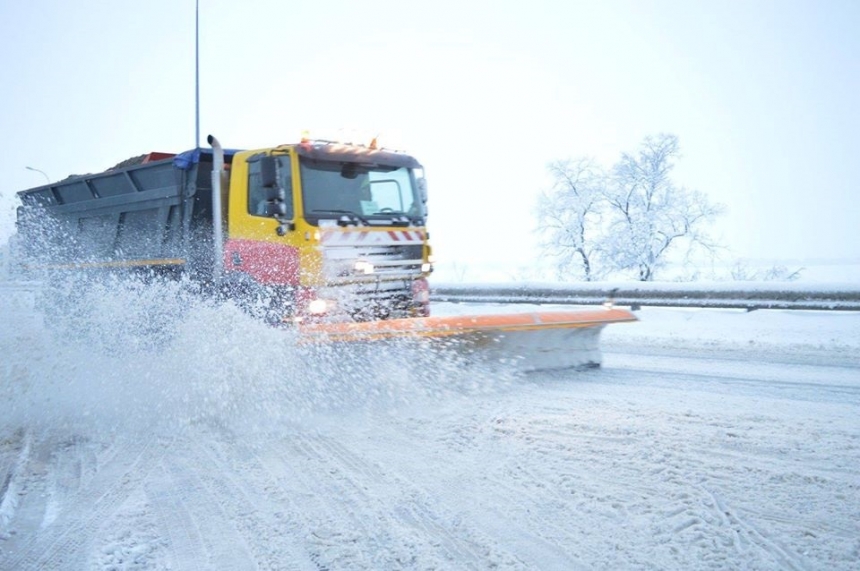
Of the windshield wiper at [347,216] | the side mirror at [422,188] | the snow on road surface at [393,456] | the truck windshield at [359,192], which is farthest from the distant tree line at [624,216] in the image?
the windshield wiper at [347,216]

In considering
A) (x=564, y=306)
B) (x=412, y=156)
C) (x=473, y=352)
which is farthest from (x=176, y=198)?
(x=564, y=306)

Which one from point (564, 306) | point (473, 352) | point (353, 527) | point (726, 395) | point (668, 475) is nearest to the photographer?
point (353, 527)

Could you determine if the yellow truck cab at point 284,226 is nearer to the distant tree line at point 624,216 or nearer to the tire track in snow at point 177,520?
the tire track in snow at point 177,520

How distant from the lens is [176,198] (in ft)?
21.4

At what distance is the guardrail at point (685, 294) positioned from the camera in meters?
8.46

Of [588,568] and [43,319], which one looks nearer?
[588,568]

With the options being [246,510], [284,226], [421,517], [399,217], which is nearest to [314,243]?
[284,226]

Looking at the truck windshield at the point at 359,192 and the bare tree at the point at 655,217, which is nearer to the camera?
the truck windshield at the point at 359,192

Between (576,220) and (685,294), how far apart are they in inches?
354

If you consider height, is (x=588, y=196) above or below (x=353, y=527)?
above

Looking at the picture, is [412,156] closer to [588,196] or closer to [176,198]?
[176,198]

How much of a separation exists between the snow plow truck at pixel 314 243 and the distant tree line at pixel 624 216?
40.3 feet

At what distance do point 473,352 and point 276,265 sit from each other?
2035 mm

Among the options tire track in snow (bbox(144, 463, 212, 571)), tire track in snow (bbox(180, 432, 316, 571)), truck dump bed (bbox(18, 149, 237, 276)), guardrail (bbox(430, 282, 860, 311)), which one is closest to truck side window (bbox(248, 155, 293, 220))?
truck dump bed (bbox(18, 149, 237, 276))
